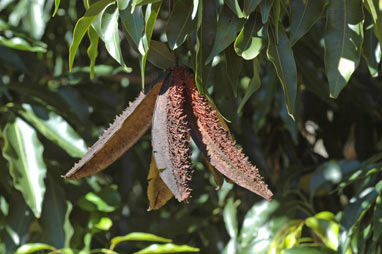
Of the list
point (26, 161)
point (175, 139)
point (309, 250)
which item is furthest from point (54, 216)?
point (175, 139)

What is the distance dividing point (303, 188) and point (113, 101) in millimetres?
592

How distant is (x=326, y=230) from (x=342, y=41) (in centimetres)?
63

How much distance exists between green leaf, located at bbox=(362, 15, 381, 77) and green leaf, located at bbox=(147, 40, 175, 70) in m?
0.35

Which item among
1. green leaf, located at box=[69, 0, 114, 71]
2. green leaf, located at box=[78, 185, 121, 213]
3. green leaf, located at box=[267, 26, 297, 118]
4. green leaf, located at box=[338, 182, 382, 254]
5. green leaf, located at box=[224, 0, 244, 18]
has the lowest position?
green leaf, located at box=[338, 182, 382, 254]

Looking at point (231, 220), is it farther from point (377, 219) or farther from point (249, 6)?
point (249, 6)

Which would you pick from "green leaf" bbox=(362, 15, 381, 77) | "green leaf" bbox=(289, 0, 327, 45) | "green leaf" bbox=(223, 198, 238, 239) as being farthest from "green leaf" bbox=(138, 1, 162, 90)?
"green leaf" bbox=(223, 198, 238, 239)

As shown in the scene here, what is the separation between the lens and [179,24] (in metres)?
1.14

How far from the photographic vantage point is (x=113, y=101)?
7.11 ft

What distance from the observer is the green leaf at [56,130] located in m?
1.78

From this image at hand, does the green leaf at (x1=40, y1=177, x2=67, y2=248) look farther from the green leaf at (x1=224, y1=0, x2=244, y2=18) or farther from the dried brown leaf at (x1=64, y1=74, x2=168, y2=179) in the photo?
the green leaf at (x1=224, y1=0, x2=244, y2=18)

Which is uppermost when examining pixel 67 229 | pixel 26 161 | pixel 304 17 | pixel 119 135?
pixel 304 17

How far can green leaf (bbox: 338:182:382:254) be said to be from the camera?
5.00ft

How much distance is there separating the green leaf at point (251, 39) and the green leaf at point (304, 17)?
0.07m

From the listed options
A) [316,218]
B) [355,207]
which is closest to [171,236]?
[316,218]
